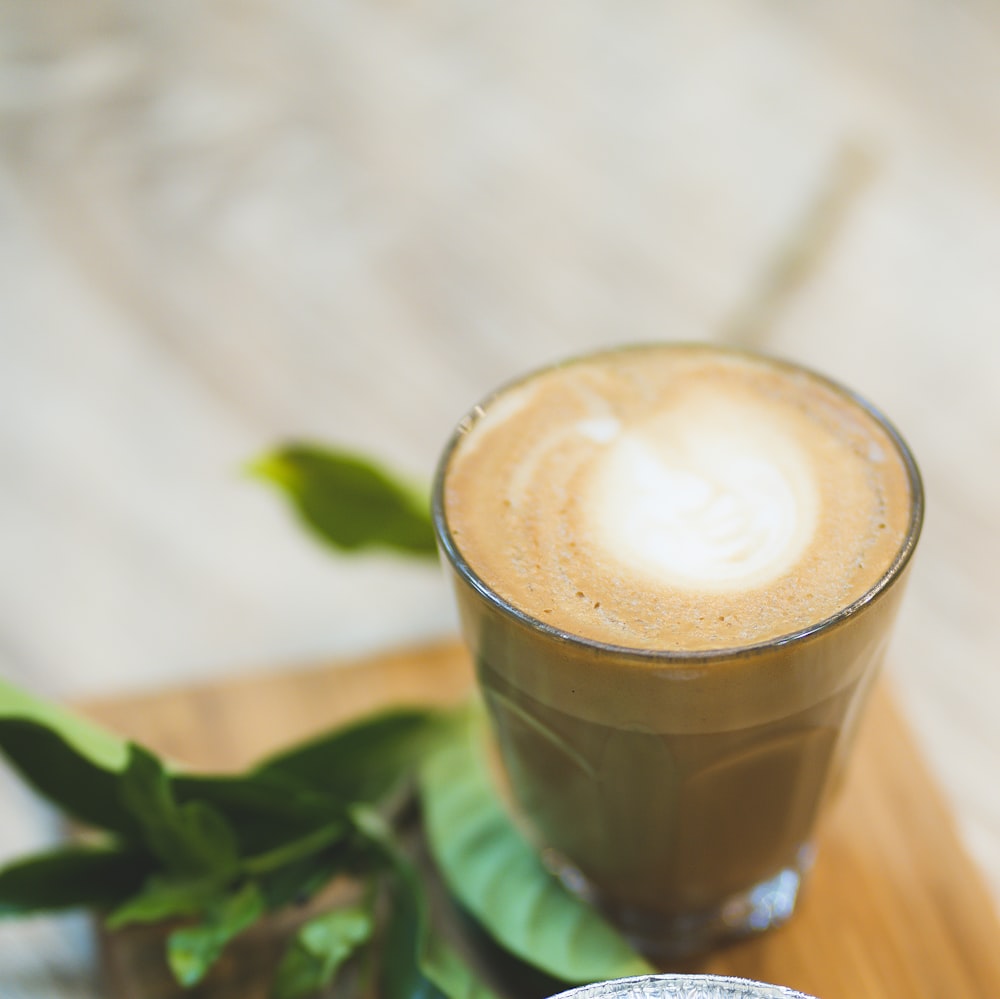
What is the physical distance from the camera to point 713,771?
71 centimetres

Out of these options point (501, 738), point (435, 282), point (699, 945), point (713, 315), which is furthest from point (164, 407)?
point (699, 945)

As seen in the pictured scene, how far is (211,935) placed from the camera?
2.53 feet

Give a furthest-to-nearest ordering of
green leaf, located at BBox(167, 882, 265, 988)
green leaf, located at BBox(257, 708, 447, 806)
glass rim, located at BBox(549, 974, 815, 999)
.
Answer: green leaf, located at BBox(257, 708, 447, 806) < green leaf, located at BBox(167, 882, 265, 988) < glass rim, located at BBox(549, 974, 815, 999)

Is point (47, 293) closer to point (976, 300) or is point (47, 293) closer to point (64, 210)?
point (64, 210)

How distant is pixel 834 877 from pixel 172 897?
→ 1.37 feet

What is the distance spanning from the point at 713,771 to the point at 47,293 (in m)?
1.00

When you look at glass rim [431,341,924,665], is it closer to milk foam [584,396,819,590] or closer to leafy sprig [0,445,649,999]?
milk foam [584,396,819,590]

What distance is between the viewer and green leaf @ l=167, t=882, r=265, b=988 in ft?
2.45

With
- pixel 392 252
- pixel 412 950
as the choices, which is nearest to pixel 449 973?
pixel 412 950

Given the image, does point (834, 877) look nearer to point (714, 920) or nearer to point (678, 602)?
point (714, 920)

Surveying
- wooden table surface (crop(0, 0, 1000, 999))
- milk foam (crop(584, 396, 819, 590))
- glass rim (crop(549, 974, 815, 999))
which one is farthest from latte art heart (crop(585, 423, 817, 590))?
wooden table surface (crop(0, 0, 1000, 999))

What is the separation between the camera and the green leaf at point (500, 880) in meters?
0.78

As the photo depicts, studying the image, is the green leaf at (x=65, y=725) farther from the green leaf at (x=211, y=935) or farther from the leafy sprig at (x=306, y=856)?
the green leaf at (x=211, y=935)

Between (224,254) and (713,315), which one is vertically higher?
(713,315)
